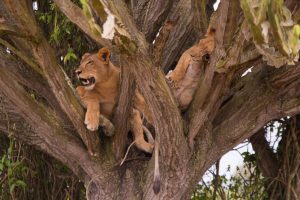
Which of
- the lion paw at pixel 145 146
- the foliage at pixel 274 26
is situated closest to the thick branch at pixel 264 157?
the lion paw at pixel 145 146

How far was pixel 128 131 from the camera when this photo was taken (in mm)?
4449

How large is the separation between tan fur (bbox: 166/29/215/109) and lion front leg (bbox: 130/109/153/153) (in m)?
0.37

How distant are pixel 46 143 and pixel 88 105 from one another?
42 cm

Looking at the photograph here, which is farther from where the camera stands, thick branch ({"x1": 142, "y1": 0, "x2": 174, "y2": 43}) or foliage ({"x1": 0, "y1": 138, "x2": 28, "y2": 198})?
foliage ({"x1": 0, "y1": 138, "x2": 28, "y2": 198})

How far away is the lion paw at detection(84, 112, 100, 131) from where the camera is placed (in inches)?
160

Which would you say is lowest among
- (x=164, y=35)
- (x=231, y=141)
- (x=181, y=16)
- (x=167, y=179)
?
(x=167, y=179)

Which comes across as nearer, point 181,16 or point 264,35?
point 264,35

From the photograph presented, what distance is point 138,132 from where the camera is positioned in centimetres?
453

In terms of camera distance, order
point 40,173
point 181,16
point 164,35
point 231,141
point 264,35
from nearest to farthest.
Answer: 1. point 264,35
2. point 164,35
3. point 231,141
4. point 181,16
5. point 40,173

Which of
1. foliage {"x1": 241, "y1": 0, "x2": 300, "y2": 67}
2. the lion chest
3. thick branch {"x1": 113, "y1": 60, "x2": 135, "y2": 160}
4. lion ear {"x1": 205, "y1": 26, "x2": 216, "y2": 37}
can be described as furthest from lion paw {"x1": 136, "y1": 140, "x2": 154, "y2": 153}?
foliage {"x1": 241, "y1": 0, "x2": 300, "y2": 67}

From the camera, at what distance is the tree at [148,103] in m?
3.47

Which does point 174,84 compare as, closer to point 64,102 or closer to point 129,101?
point 129,101

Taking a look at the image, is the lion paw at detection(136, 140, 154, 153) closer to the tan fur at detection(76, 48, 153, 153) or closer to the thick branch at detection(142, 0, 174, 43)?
the tan fur at detection(76, 48, 153, 153)

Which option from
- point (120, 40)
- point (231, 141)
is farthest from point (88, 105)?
point (120, 40)
